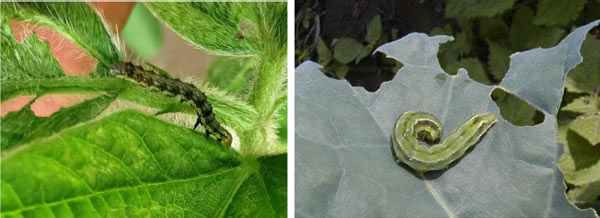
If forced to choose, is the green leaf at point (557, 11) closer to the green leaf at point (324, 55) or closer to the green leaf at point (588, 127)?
the green leaf at point (588, 127)

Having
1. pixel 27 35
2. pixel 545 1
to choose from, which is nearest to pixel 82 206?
pixel 27 35

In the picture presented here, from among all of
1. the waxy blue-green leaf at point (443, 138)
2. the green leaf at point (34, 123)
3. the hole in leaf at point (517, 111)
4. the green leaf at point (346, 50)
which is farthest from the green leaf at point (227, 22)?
the green leaf at point (346, 50)

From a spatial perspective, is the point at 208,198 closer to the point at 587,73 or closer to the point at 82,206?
the point at 82,206

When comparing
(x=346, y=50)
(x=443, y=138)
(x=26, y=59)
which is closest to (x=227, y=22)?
(x=26, y=59)

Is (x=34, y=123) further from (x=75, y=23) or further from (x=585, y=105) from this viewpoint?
(x=585, y=105)

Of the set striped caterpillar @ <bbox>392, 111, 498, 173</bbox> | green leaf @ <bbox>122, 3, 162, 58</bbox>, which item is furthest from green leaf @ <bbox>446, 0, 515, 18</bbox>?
green leaf @ <bbox>122, 3, 162, 58</bbox>

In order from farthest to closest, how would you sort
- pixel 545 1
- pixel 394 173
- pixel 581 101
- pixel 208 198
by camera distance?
pixel 545 1 → pixel 581 101 → pixel 394 173 → pixel 208 198

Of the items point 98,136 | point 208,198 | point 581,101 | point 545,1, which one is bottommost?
point 581,101
